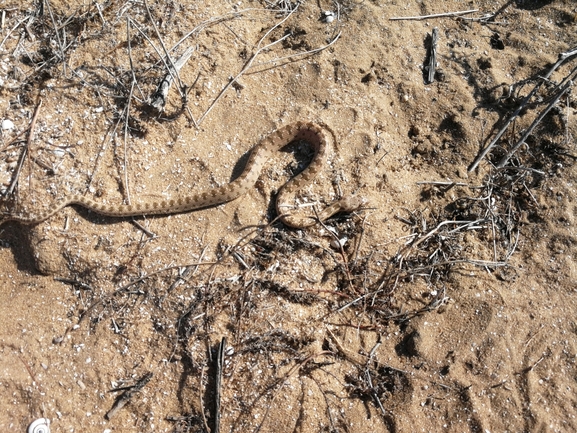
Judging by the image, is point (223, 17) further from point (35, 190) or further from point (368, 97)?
point (35, 190)

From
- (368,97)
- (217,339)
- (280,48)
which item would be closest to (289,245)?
(217,339)

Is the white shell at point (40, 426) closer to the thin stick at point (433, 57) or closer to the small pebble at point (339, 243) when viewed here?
the small pebble at point (339, 243)

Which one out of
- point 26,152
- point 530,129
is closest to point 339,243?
point 530,129

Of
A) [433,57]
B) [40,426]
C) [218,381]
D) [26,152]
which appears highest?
[433,57]

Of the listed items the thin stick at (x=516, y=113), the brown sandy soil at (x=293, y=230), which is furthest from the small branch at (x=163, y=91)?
the thin stick at (x=516, y=113)

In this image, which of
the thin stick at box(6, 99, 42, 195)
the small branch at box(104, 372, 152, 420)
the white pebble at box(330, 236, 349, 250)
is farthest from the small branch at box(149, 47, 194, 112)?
the small branch at box(104, 372, 152, 420)

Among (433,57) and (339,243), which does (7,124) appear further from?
(433,57)

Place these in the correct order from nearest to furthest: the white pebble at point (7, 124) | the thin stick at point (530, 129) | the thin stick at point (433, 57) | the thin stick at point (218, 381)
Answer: the thin stick at point (218, 381) < the thin stick at point (530, 129) < the white pebble at point (7, 124) < the thin stick at point (433, 57)
